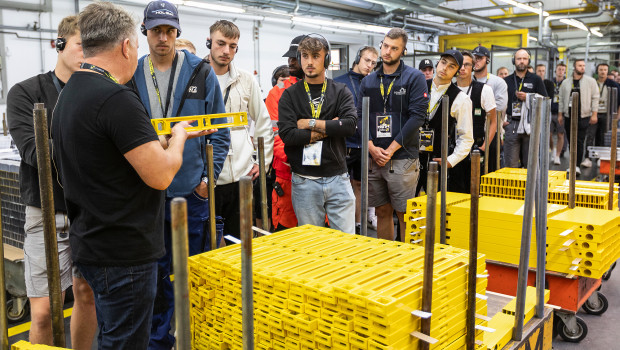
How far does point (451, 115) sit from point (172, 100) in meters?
2.84

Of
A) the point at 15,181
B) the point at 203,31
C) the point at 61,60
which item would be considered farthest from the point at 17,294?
the point at 203,31

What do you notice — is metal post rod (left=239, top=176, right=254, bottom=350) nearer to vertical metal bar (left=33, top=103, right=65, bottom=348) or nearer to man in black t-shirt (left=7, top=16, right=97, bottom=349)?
vertical metal bar (left=33, top=103, right=65, bottom=348)

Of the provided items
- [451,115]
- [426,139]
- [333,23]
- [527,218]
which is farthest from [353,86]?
[333,23]

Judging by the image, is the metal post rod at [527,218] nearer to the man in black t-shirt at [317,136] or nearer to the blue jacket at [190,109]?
the man in black t-shirt at [317,136]

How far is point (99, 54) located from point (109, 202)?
1.91 feet

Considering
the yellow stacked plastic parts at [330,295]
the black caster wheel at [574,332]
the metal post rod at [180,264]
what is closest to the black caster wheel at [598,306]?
the black caster wheel at [574,332]

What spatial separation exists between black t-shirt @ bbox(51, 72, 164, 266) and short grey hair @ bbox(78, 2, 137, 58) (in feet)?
0.41

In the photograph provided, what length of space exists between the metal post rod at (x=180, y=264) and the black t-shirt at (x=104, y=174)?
731 millimetres

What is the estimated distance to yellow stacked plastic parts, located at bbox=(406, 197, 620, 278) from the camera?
3498mm

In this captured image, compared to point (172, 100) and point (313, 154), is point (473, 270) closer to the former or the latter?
point (313, 154)

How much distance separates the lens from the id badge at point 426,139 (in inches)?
195

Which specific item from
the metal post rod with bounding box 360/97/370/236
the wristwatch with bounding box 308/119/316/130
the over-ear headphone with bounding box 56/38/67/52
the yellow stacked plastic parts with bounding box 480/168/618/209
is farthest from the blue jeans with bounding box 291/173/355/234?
the over-ear headphone with bounding box 56/38/67/52

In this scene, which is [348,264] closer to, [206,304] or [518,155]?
[206,304]

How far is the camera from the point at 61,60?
275cm
